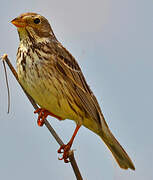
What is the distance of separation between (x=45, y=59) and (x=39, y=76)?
0.26 meters

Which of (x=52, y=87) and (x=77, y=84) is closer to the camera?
(x=52, y=87)

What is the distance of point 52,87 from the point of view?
4.74 m

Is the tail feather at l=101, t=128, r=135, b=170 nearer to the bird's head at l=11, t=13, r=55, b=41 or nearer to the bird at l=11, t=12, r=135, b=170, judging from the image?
the bird at l=11, t=12, r=135, b=170

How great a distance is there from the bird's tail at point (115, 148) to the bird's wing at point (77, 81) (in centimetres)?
22

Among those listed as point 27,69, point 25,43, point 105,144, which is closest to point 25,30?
point 25,43

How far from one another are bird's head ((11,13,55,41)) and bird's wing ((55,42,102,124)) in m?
0.29

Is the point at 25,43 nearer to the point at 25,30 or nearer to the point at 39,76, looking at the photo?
the point at 25,30

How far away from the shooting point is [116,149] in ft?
17.7

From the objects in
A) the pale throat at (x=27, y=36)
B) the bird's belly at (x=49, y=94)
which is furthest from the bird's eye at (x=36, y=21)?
the bird's belly at (x=49, y=94)

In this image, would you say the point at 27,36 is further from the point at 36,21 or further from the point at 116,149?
the point at 116,149

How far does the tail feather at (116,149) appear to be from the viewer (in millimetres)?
5257

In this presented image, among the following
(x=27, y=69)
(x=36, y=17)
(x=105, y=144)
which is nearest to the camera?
(x=27, y=69)

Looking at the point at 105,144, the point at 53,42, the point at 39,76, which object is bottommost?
the point at 105,144

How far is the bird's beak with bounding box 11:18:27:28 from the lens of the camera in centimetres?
467
